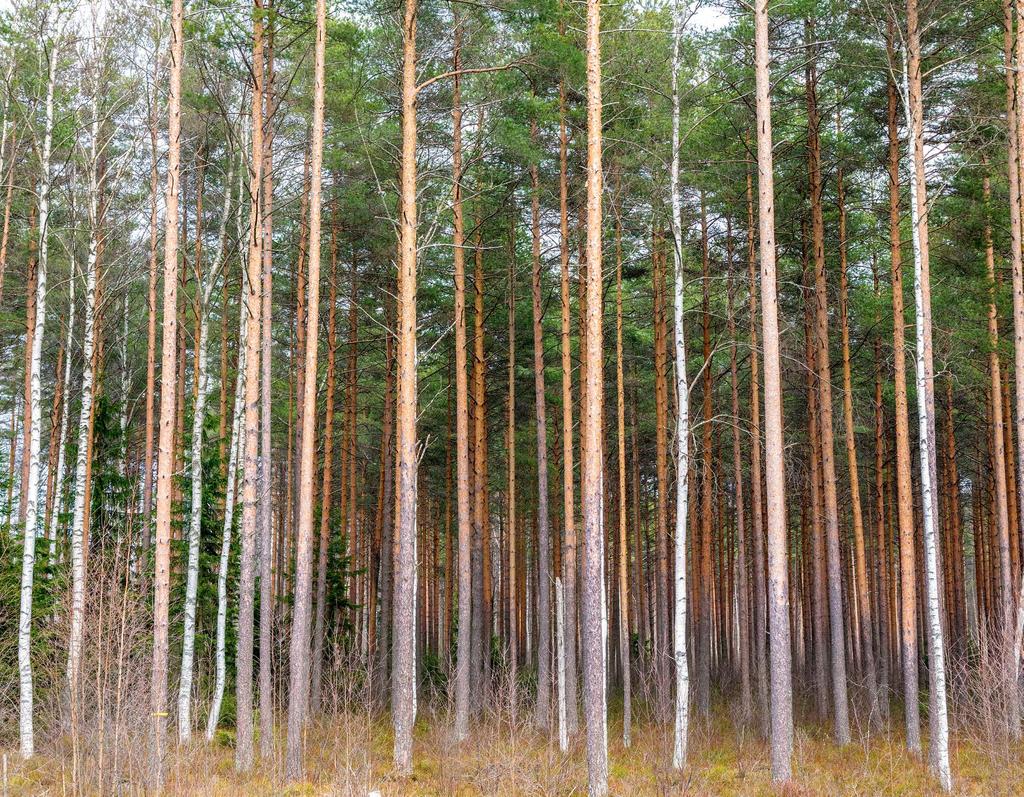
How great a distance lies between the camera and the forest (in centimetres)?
1126

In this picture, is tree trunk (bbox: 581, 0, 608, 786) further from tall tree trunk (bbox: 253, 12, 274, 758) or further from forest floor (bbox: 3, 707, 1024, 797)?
tall tree trunk (bbox: 253, 12, 274, 758)

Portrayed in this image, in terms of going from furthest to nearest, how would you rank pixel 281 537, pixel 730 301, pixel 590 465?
pixel 281 537
pixel 730 301
pixel 590 465

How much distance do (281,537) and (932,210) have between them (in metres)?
23.5

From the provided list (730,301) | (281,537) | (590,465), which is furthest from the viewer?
(281,537)

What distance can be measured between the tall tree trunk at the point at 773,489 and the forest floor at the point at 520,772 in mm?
648

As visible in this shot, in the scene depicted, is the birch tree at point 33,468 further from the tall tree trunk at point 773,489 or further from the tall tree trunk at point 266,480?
the tall tree trunk at point 773,489

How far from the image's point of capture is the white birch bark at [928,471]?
38.0ft

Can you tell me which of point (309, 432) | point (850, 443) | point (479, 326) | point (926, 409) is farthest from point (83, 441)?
point (850, 443)

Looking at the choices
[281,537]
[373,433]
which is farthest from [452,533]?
[281,537]

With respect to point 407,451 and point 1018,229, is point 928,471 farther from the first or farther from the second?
point 407,451

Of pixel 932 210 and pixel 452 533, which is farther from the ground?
pixel 932 210

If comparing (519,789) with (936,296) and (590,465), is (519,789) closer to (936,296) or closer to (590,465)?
(590,465)

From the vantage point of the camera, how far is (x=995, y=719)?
11.0 m

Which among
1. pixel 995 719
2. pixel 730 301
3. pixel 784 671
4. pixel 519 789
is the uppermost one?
pixel 730 301
